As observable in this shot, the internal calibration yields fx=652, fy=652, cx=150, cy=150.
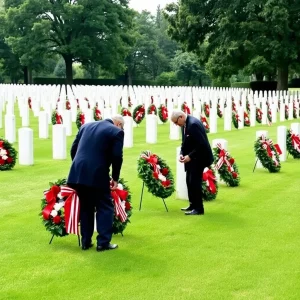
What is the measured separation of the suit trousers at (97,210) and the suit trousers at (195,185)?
2.01 metres

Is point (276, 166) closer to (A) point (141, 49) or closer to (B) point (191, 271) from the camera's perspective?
(B) point (191, 271)

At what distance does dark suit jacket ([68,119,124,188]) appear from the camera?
6.52 metres

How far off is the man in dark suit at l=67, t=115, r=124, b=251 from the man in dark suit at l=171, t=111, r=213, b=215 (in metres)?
1.81

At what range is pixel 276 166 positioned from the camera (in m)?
12.6

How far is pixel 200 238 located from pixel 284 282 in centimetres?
169

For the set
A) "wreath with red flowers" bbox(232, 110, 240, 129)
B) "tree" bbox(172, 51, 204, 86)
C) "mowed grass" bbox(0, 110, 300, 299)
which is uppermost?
"tree" bbox(172, 51, 204, 86)

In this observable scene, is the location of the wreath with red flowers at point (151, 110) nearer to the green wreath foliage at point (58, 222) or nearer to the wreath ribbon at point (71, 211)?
the green wreath foliage at point (58, 222)

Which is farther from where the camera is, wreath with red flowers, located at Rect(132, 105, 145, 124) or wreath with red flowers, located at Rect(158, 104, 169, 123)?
wreath with red flowers, located at Rect(158, 104, 169, 123)

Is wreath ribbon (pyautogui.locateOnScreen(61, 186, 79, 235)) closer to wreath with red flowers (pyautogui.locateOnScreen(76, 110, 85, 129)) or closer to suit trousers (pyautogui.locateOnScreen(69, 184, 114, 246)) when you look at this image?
suit trousers (pyautogui.locateOnScreen(69, 184, 114, 246))

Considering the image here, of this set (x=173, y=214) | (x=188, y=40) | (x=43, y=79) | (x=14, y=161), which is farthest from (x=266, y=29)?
(x=173, y=214)

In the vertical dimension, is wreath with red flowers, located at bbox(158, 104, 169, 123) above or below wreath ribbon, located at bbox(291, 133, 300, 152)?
above

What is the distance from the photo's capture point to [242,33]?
42.7m

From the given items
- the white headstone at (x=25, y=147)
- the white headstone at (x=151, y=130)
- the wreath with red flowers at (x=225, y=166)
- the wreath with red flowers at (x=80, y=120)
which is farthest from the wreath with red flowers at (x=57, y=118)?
the wreath with red flowers at (x=225, y=166)

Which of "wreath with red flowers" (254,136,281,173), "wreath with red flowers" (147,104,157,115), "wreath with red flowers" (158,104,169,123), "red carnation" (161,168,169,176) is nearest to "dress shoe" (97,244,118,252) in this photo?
"red carnation" (161,168,169,176)
